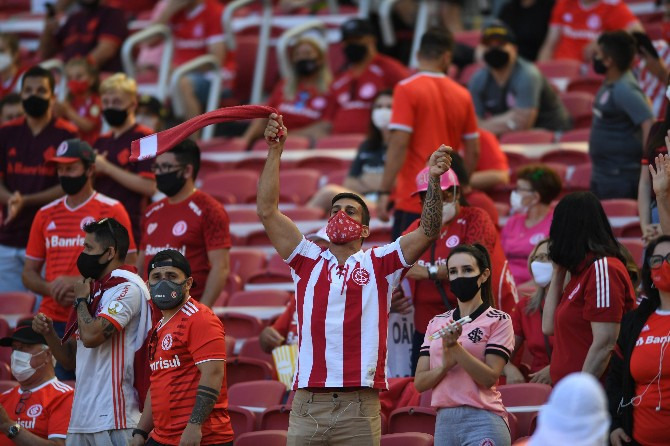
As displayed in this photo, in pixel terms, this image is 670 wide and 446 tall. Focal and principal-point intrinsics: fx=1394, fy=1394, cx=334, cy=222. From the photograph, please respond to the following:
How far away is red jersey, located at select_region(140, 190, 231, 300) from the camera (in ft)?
25.7

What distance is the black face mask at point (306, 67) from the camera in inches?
470

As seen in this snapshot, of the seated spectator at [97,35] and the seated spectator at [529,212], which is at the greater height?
the seated spectator at [97,35]

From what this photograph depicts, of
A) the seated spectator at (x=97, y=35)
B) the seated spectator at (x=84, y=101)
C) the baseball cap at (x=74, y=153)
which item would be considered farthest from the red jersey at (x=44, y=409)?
the seated spectator at (x=97, y=35)

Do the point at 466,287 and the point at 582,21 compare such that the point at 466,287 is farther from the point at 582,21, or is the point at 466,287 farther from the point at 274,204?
the point at 582,21

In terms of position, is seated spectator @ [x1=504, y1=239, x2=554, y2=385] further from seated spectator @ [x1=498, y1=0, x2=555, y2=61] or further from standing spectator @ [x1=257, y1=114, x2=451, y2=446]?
seated spectator @ [x1=498, y1=0, x2=555, y2=61]

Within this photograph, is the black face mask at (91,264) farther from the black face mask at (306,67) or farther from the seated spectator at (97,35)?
the seated spectator at (97,35)

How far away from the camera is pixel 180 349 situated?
6461mm

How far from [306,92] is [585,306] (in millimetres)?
5956

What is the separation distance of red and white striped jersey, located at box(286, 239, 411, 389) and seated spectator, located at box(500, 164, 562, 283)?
2.24 meters

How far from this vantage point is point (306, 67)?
11969mm

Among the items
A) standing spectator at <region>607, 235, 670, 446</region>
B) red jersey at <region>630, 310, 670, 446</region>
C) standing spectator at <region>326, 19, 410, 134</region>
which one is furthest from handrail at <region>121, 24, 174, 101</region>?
red jersey at <region>630, 310, 670, 446</region>

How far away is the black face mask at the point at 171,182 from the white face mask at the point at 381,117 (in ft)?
7.18

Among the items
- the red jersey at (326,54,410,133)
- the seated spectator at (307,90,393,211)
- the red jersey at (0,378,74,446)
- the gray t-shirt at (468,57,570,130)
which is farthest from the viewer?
the red jersey at (326,54,410,133)

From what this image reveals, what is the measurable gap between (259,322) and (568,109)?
161 inches
